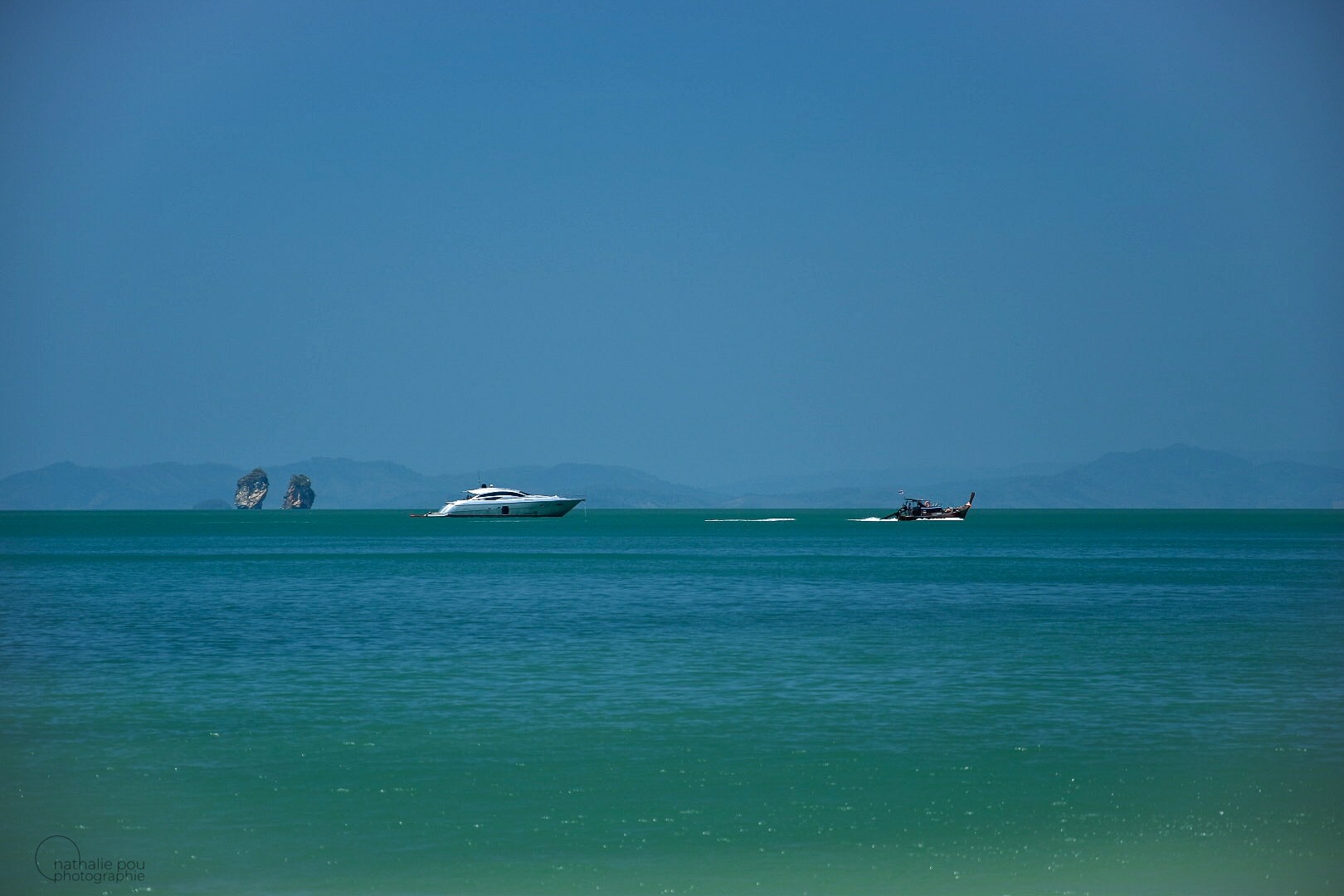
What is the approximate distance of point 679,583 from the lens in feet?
240

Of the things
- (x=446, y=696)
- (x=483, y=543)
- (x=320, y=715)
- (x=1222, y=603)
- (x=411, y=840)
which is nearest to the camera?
(x=411, y=840)

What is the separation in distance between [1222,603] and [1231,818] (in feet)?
139

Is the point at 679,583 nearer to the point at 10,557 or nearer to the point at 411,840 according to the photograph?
the point at 411,840

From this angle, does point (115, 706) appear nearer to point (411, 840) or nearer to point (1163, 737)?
point (411, 840)

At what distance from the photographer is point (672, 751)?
23.7 meters

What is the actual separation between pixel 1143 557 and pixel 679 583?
2035 inches

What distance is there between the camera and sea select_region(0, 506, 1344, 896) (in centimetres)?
1709

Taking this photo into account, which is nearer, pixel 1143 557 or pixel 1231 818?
pixel 1231 818

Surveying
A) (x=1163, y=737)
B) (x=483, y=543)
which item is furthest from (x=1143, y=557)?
(x=1163, y=737)

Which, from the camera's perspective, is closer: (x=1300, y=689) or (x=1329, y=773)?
(x=1329, y=773)

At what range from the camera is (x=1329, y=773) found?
22078 millimetres

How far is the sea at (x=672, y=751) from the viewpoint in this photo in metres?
17.1

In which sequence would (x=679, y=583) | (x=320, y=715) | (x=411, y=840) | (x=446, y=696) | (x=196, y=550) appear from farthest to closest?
(x=196, y=550) → (x=679, y=583) → (x=446, y=696) → (x=320, y=715) → (x=411, y=840)

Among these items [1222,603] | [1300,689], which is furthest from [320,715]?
[1222,603]
